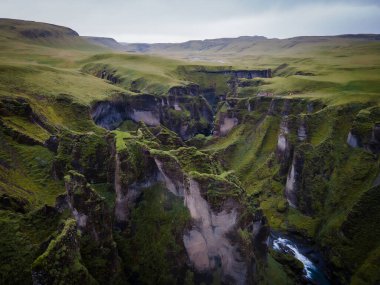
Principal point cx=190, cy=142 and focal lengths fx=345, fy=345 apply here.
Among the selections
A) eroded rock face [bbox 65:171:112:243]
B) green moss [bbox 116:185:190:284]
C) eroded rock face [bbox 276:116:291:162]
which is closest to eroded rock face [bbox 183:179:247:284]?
green moss [bbox 116:185:190:284]

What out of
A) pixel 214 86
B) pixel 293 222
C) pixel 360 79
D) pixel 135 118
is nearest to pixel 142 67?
pixel 214 86

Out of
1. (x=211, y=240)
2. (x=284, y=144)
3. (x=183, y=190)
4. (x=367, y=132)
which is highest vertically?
(x=183, y=190)

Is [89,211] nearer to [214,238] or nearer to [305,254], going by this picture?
[214,238]

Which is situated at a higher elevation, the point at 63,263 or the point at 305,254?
the point at 63,263

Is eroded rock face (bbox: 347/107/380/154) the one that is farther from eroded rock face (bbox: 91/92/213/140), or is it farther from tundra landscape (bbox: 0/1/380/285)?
eroded rock face (bbox: 91/92/213/140)

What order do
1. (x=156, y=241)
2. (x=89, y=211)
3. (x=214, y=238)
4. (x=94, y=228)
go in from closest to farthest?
(x=94, y=228)
(x=89, y=211)
(x=214, y=238)
(x=156, y=241)

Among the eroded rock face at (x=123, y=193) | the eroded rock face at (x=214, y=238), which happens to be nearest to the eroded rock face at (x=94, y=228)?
the eroded rock face at (x=123, y=193)

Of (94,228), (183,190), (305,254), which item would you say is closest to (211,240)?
(183,190)

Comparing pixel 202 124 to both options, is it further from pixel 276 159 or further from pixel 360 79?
pixel 360 79

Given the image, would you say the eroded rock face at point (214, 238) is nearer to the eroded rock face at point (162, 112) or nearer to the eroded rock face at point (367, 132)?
the eroded rock face at point (367, 132)

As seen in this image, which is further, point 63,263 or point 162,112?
point 162,112

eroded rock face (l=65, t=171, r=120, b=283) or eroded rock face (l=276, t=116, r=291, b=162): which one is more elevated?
eroded rock face (l=65, t=171, r=120, b=283)
